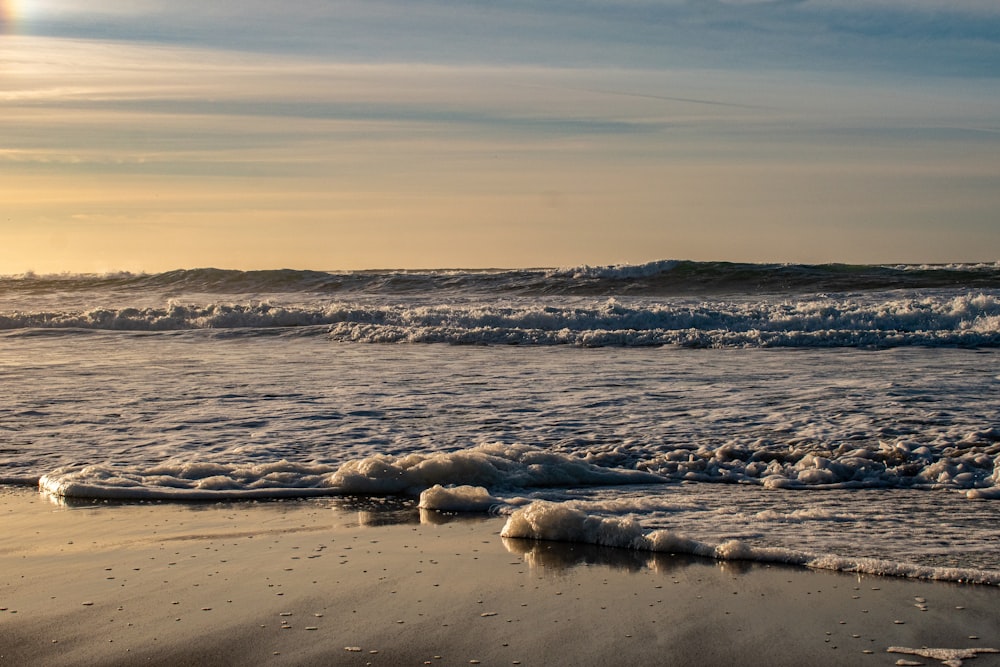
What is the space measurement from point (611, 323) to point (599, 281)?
12475 millimetres

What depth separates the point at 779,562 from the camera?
5.30 metres

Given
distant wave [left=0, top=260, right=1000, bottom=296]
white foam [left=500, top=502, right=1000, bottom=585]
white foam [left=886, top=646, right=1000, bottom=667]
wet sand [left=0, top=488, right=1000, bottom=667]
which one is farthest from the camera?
distant wave [left=0, top=260, right=1000, bottom=296]

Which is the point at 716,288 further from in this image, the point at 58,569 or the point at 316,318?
the point at 58,569

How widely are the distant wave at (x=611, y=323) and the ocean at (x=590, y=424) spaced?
9 centimetres

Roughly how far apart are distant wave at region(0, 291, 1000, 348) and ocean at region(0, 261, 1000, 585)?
0.09m

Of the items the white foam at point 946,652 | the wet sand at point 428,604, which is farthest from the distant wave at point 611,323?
the white foam at point 946,652

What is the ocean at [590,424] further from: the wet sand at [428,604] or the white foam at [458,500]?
the wet sand at [428,604]

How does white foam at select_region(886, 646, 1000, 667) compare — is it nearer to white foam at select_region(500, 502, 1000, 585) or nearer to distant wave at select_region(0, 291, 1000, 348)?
white foam at select_region(500, 502, 1000, 585)

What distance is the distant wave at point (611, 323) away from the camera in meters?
18.5

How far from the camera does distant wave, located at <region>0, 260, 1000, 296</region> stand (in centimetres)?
3125

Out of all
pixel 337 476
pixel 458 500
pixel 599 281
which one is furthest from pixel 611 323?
pixel 458 500

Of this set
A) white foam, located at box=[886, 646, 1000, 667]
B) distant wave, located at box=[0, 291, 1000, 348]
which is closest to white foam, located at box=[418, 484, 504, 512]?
white foam, located at box=[886, 646, 1000, 667]

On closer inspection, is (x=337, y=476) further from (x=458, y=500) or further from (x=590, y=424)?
(x=590, y=424)

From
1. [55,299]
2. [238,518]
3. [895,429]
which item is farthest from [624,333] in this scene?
[55,299]
